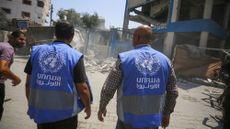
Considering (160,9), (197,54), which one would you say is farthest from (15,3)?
(197,54)

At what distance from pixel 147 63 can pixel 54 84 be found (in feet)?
3.33

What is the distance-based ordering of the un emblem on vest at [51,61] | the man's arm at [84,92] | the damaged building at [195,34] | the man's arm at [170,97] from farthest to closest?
the damaged building at [195,34] < the man's arm at [170,97] < the man's arm at [84,92] < the un emblem on vest at [51,61]

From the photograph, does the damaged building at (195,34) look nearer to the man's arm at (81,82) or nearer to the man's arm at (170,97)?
the man's arm at (170,97)

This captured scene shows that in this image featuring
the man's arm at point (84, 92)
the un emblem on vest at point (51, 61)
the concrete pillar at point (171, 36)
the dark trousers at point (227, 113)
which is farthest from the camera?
the concrete pillar at point (171, 36)

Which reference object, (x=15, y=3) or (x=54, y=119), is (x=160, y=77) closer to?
(x=54, y=119)

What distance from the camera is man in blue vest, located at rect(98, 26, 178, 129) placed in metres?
2.91

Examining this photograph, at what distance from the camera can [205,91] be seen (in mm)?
12219

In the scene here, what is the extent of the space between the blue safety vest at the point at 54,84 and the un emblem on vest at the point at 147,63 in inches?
25.1

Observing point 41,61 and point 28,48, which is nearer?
point 41,61

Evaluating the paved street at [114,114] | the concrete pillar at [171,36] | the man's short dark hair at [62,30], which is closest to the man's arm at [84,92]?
the man's short dark hair at [62,30]

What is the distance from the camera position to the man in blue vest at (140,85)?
2914 mm

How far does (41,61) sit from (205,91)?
10.6 metres

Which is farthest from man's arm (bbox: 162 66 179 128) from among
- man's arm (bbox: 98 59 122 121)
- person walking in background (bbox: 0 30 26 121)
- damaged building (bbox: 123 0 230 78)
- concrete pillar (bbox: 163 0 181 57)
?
concrete pillar (bbox: 163 0 181 57)

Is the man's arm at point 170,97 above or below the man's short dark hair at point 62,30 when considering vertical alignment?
below
